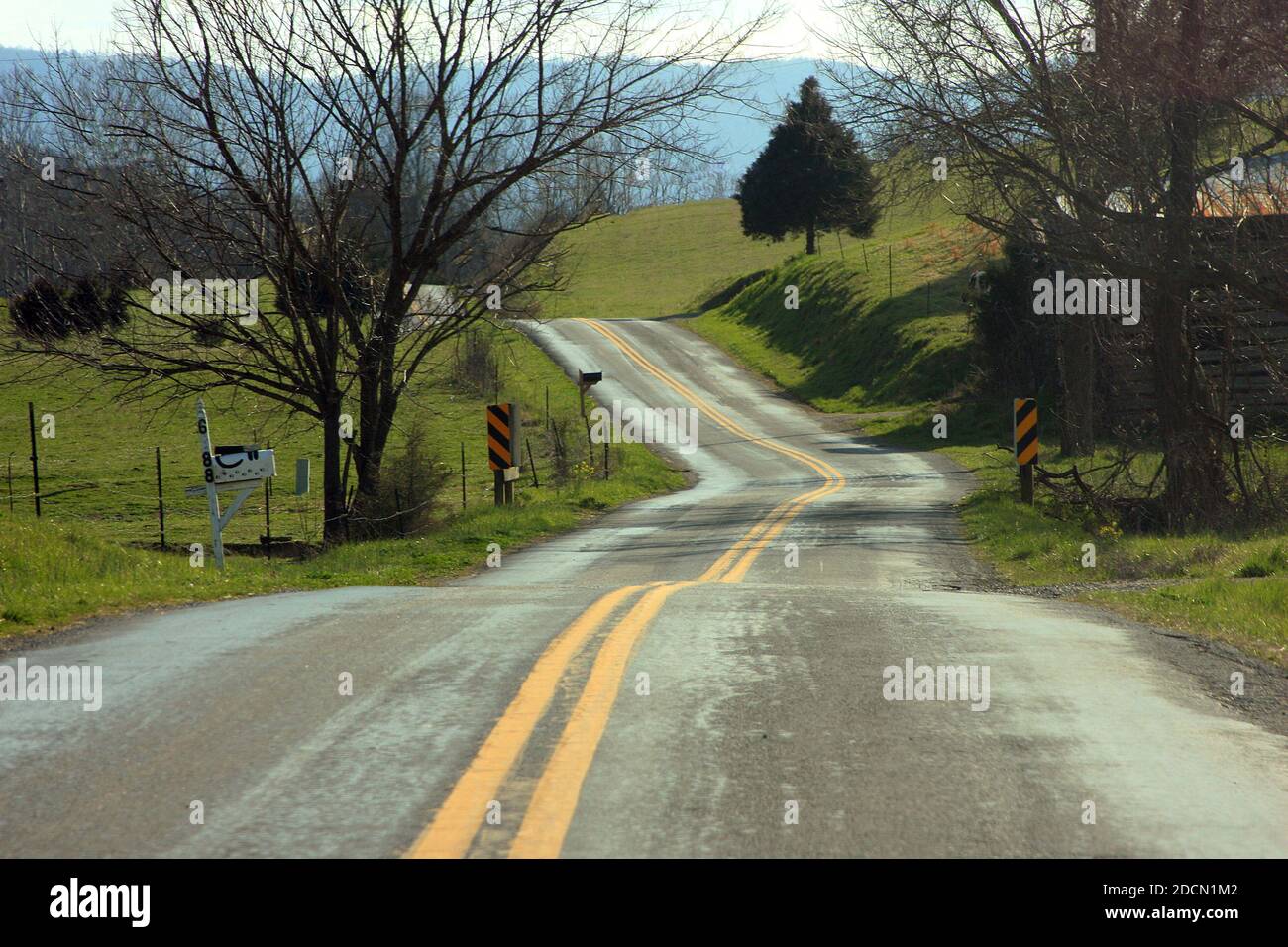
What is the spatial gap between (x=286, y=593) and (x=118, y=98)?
36.2ft

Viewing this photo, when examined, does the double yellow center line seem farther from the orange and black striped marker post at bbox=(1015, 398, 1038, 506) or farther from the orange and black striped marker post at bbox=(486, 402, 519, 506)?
Answer: the orange and black striped marker post at bbox=(1015, 398, 1038, 506)

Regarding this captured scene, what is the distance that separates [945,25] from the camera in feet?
60.7

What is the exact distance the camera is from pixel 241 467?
12562 millimetres

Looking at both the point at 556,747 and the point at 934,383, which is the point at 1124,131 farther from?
the point at 934,383

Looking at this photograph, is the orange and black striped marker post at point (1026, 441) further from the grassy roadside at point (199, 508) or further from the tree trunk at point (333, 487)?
the tree trunk at point (333, 487)

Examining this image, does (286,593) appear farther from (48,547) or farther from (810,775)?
(810,775)

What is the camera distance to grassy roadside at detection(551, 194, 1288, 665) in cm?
1195

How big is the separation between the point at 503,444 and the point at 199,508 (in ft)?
45.9

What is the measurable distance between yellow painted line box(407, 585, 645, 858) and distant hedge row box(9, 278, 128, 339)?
13.2 m

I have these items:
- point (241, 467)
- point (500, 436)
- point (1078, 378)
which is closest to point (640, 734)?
point (241, 467)

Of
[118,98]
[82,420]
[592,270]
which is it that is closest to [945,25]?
[118,98]

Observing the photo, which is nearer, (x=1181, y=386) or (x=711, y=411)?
(x=1181, y=386)

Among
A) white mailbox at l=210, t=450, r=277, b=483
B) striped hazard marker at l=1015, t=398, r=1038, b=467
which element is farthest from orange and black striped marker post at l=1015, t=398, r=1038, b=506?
white mailbox at l=210, t=450, r=277, b=483
